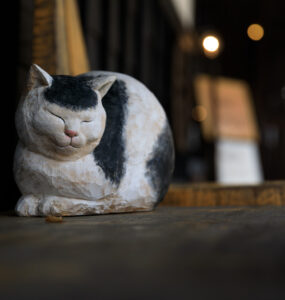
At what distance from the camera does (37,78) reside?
139 centimetres

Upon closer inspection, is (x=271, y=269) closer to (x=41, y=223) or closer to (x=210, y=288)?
(x=210, y=288)

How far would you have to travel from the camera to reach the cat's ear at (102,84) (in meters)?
1.44

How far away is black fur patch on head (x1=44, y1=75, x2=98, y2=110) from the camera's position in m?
1.33

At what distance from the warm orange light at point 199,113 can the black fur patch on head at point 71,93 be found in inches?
227

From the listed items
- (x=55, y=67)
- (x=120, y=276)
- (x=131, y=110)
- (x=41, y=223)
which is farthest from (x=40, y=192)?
(x=120, y=276)

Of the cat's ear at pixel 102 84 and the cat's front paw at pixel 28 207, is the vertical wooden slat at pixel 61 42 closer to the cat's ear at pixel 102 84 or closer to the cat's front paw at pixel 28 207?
the cat's ear at pixel 102 84

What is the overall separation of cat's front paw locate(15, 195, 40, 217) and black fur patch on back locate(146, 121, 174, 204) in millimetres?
424

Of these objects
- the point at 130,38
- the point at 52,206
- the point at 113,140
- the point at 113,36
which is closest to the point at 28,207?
the point at 52,206

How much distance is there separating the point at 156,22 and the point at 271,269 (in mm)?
4656

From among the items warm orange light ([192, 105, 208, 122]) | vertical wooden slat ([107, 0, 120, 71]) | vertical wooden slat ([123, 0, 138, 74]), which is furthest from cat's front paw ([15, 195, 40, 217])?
warm orange light ([192, 105, 208, 122])

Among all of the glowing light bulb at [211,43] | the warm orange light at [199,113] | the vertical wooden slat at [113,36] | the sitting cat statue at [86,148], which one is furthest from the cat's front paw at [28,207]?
the warm orange light at [199,113]

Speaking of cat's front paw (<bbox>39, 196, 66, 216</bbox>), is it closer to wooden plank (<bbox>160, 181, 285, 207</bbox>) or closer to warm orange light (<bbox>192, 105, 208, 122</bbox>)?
wooden plank (<bbox>160, 181, 285, 207</bbox>)

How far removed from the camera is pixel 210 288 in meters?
0.56

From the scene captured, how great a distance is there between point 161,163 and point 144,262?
3.16ft
